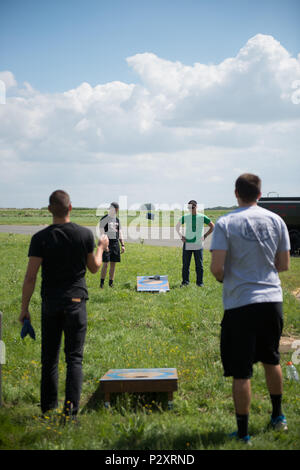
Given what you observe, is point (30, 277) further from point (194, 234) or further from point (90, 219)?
point (90, 219)

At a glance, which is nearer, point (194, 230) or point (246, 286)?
point (246, 286)

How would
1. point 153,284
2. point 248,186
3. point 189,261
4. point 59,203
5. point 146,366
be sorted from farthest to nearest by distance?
point 189,261 → point 153,284 → point 146,366 → point 59,203 → point 248,186

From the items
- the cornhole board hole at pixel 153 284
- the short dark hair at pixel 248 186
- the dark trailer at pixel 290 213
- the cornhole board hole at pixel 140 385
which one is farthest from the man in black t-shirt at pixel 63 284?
the dark trailer at pixel 290 213

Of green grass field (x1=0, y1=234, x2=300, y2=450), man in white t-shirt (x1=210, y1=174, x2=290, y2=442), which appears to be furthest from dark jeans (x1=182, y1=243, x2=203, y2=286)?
man in white t-shirt (x1=210, y1=174, x2=290, y2=442)

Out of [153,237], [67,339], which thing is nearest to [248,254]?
[67,339]

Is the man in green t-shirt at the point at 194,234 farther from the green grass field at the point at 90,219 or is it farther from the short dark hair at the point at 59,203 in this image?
the green grass field at the point at 90,219

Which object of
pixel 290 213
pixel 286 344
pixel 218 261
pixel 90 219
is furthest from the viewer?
pixel 90 219

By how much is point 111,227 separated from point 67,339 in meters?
7.30

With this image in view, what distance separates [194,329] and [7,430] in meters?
4.37

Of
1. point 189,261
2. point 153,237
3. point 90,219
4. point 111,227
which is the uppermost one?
point 111,227

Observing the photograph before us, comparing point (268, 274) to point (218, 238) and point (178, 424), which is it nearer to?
point (218, 238)

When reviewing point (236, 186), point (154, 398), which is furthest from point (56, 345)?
point (236, 186)

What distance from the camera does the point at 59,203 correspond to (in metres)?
4.47

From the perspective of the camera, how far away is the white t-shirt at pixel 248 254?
386cm
